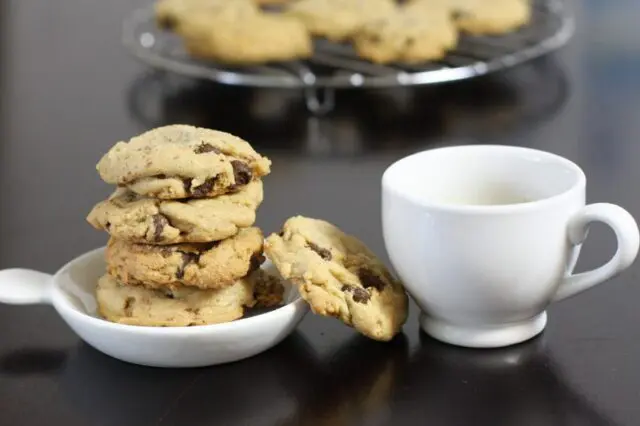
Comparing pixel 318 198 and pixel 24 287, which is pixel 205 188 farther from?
pixel 318 198

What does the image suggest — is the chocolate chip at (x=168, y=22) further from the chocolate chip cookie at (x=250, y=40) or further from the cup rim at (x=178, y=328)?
the cup rim at (x=178, y=328)

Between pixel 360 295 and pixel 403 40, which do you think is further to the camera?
pixel 403 40

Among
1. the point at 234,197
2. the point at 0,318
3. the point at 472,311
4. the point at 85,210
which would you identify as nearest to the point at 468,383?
the point at 472,311

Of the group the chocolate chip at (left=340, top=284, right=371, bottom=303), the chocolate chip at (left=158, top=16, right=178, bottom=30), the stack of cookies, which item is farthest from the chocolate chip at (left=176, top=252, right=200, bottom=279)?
the chocolate chip at (left=158, top=16, right=178, bottom=30)

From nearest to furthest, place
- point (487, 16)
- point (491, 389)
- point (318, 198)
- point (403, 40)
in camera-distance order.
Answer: point (491, 389) < point (318, 198) < point (403, 40) < point (487, 16)

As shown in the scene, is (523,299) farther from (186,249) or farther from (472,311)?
(186,249)

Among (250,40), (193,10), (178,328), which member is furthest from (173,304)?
(193,10)

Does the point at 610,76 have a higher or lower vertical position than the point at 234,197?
lower

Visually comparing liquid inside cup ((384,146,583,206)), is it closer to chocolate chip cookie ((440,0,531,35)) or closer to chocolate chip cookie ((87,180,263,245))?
chocolate chip cookie ((87,180,263,245))
